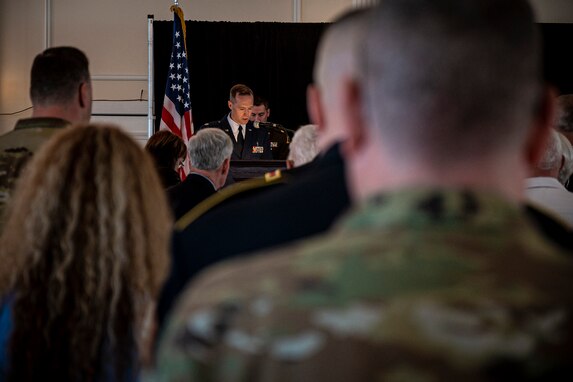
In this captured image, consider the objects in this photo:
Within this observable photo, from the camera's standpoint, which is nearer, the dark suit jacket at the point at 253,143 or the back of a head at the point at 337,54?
the back of a head at the point at 337,54

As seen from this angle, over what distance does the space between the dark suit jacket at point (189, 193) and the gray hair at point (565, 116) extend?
4.76ft

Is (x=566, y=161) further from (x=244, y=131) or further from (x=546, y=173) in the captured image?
(x=244, y=131)

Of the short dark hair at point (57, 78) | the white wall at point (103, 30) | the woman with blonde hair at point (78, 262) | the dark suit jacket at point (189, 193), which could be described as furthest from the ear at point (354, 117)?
the white wall at point (103, 30)

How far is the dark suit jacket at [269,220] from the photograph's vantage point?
1477mm

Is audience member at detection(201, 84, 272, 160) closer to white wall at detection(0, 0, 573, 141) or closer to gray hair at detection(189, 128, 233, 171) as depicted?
gray hair at detection(189, 128, 233, 171)

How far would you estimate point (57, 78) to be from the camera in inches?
117

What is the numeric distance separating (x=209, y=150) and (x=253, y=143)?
152 inches

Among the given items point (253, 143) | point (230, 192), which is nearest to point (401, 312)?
point (230, 192)

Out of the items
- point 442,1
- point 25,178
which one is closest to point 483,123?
point 442,1

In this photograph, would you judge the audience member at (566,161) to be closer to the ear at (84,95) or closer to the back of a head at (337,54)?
the ear at (84,95)

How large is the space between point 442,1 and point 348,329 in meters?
0.34

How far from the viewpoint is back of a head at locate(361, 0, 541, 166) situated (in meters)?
0.87

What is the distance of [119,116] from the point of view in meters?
11.7

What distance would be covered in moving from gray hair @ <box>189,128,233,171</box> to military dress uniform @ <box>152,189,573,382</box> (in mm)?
3049
